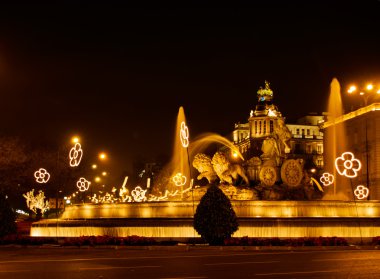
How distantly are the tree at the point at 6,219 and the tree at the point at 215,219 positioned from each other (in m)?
8.80

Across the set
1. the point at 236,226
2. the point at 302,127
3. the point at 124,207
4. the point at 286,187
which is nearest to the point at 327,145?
the point at 302,127

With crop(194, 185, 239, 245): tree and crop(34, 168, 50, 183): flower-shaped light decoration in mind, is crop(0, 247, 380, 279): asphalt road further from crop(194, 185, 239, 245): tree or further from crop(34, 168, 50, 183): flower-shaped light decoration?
crop(34, 168, 50, 183): flower-shaped light decoration

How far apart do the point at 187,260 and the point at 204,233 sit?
5728mm

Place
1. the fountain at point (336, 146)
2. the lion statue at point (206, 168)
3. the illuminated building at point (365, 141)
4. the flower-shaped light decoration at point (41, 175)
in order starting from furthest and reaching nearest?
the illuminated building at point (365, 141) < the fountain at point (336, 146) < the flower-shaped light decoration at point (41, 175) < the lion statue at point (206, 168)

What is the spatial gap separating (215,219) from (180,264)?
7.21m

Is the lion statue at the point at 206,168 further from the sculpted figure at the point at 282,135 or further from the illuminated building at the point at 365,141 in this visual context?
the illuminated building at the point at 365,141

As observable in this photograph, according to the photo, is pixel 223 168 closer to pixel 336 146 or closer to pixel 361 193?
pixel 361 193

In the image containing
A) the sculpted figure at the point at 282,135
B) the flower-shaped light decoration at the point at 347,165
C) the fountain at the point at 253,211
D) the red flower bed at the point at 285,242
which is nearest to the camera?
the red flower bed at the point at 285,242

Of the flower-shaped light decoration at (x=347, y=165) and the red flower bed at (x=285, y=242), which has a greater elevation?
the flower-shaped light decoration at (x=347, y=165)

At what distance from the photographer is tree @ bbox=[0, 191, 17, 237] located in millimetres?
27453

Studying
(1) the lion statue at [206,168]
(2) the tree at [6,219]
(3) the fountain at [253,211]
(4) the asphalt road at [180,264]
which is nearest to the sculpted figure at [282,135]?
(3) the fountain at [253,211]

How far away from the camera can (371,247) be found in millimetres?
25406

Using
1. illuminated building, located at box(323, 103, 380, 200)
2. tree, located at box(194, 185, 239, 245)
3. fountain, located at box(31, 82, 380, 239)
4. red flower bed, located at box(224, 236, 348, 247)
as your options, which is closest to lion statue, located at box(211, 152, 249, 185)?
fountain, located at box(31, 82, 380, 239)

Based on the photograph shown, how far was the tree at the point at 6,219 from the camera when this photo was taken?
27453 mm
